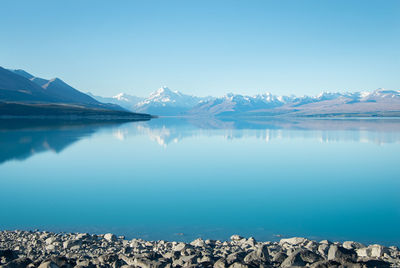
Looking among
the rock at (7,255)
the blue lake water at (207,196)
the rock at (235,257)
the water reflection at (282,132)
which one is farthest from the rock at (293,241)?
the water reflection at (282,132)

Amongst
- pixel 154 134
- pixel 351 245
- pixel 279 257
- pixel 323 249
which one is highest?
pixel 279 257

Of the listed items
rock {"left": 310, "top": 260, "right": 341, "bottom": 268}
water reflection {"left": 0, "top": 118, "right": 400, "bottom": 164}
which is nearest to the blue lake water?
rock {"left": 310, "top": 260, "right": 341, "bottom": 268}

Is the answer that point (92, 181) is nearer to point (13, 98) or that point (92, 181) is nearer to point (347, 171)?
point (347, 171)

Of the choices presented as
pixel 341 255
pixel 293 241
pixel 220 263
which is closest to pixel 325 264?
pixel 341 255

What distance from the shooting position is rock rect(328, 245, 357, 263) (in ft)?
26.2

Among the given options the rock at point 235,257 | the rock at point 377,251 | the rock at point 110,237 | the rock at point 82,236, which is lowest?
the rock at point 110,237

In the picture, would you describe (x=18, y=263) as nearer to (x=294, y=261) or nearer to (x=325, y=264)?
(x=294, y=261)

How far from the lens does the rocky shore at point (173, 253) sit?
7883 millimetres

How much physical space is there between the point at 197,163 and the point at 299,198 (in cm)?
1147

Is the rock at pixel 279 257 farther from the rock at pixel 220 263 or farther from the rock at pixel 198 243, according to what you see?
the rock at pixel 198 243

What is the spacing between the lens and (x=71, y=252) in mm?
9203

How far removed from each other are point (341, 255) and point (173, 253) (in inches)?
172

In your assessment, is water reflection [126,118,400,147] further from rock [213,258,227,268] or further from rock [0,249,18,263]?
rock [213,258,227,268]

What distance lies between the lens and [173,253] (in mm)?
8680
